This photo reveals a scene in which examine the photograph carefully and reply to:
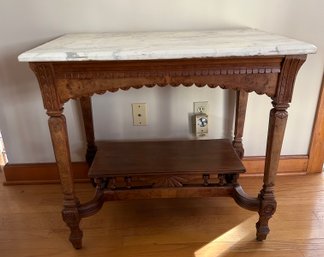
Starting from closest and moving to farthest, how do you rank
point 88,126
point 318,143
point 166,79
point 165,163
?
1. point 166,79
2. point 165,163
3. point 88,126
4. point 318,143

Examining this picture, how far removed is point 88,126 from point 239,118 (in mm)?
614

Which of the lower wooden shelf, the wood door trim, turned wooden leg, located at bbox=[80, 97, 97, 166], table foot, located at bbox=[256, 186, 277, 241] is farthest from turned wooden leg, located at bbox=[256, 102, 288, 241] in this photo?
turned wooden leg, located at bbox=[80, 97, 97, 166]

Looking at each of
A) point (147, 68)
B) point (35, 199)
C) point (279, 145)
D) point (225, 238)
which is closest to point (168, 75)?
point (147, 68)

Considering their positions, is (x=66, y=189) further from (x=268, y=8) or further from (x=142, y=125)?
(x=268, y=8)

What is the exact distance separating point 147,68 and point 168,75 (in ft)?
0.19

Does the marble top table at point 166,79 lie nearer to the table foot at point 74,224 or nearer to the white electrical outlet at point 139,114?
the table foot at point 74,224

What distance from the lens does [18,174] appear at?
128 cm

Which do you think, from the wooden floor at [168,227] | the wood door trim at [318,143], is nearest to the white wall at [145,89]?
the wood door trim at [318,143]

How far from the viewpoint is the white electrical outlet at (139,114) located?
46.3 inches

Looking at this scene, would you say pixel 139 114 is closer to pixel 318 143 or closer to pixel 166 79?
pixel 166 79

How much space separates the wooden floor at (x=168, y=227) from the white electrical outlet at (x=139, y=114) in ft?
1.10

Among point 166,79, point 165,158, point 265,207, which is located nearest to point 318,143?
point 265,207

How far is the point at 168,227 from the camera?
1.03 m

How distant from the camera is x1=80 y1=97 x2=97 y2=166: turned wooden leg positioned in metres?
1.08
